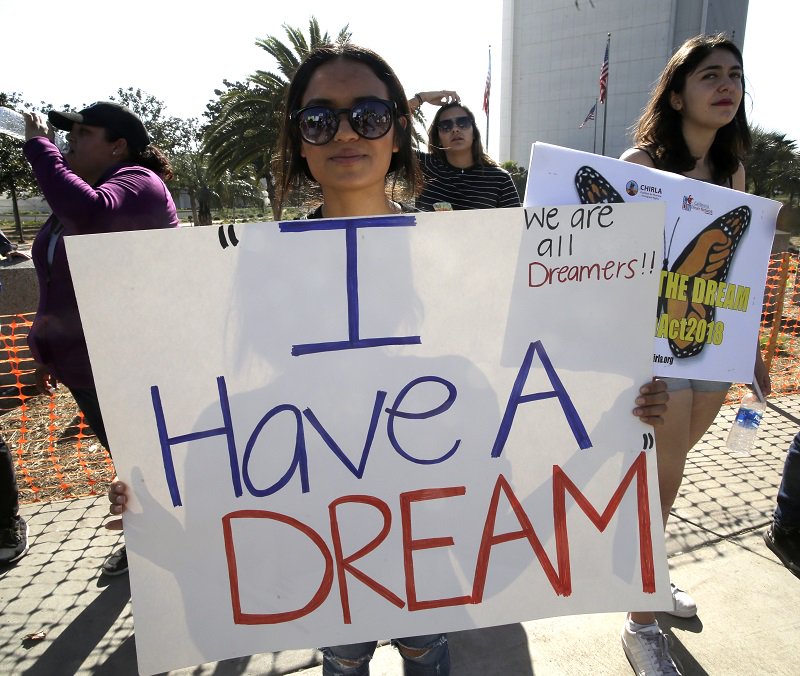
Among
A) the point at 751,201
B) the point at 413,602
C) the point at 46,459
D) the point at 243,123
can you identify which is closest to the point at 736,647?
the point at 413,602

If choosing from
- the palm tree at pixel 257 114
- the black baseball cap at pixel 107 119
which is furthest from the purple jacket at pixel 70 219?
the palm tree at pixel 257 114

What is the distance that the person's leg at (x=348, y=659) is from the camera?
4.17 ft

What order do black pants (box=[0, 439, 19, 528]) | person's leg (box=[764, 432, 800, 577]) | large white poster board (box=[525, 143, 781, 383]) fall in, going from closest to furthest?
large white poster board (box=[525, 143, 781, 383]), person's leg (box=[764, 432, 800, 577]), black pants (box=[0, 439, 19, 528])

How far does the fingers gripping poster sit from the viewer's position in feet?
3.55

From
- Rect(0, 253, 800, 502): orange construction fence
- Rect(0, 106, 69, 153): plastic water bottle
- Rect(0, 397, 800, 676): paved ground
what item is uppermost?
Rect(0, 106, 69, 153): plastic water bottle

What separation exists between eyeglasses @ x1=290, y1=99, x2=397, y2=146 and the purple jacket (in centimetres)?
89

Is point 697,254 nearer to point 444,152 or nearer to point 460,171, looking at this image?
point 460,171

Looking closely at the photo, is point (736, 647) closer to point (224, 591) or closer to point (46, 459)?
point (224, 591)

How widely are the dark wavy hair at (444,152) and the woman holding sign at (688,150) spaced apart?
101 centimetres

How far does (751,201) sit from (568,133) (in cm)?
5336

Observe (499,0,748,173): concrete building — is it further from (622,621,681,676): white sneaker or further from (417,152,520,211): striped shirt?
(622,621,681,676): white sneaker

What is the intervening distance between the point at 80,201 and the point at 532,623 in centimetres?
219

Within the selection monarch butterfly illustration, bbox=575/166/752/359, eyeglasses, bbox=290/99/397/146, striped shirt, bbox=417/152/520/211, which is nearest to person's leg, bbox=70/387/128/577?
eyeglasses, bbox=290/99/397/146

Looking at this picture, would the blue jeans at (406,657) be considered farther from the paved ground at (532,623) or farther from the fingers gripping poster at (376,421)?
the paved ground at (532,623)
